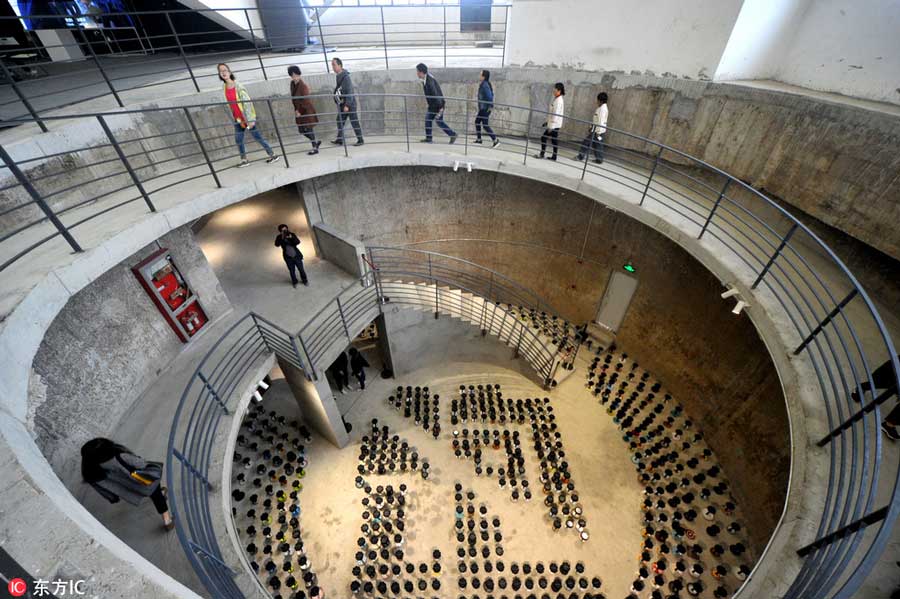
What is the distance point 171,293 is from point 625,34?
844 cm

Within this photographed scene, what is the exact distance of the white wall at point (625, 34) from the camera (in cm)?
589

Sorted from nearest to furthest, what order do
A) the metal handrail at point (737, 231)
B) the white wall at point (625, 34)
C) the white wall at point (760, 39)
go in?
the metal handrail at point (737, 231) → the white wall at point (760, 39) → the white wall at point (625, 34)

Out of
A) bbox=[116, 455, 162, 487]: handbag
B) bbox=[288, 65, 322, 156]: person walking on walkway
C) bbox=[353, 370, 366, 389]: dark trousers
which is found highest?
bbox=[288, 65, 322, 156]: person walking on walkway

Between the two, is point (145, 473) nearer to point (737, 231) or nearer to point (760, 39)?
point (737, 231)

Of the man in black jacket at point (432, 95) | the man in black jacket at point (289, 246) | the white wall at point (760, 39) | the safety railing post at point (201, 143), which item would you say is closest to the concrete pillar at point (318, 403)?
the man in black jacket at point (289, 246)

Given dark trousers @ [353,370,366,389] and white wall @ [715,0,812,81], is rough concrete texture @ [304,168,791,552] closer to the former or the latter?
white wall @ [715,0,812,81]

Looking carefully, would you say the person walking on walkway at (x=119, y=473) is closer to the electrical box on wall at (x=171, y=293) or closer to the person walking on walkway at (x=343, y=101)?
the electrical box on wall at (x=171, y=293)

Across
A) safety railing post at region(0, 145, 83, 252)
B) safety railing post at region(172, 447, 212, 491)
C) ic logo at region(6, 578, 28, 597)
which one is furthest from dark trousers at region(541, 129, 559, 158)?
ic logo at region(6, 578, 28, 597)

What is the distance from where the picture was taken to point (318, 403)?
678cm

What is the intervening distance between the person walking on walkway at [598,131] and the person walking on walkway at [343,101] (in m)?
4.01

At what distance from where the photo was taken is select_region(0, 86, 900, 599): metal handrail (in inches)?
107

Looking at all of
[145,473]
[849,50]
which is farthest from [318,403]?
[849,50]

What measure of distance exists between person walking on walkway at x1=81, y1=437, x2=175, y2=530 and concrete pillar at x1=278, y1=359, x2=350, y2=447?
245 cm

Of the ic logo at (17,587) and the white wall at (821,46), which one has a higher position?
the white wall at (821,46)
